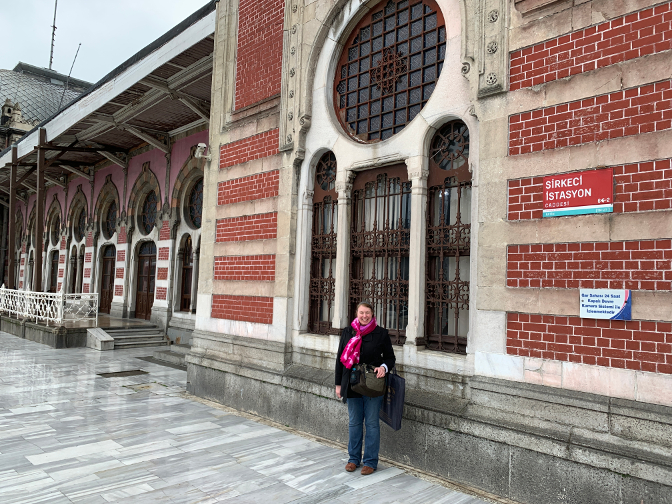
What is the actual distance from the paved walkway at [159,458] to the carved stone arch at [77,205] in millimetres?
13351

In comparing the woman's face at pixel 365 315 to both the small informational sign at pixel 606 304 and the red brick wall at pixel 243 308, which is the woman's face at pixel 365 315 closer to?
the small informational sign at pixel 606 304

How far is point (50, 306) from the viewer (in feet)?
47.3

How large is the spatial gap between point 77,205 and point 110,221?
9.85ft

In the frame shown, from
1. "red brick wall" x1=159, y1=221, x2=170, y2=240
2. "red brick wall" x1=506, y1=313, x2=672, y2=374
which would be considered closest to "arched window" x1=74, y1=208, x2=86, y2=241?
"red brick wall" x1=159, y1=221, x2=170, y2=240

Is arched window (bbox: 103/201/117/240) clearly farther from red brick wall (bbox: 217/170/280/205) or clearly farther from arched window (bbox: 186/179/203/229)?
red brick wall (bbox: 217/170/280/205)

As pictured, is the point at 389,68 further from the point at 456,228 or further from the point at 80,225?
the point at 80,225

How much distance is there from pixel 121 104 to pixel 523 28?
451 inches

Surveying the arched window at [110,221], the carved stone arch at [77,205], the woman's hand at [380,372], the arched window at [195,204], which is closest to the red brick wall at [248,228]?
the woman's hand at [380,372]

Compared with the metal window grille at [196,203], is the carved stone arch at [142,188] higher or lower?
higher

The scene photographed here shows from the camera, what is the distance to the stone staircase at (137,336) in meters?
13.4

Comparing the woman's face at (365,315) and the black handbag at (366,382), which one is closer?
the black handbag at (366,382)

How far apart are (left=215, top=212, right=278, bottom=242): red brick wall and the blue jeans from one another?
10.1 ft

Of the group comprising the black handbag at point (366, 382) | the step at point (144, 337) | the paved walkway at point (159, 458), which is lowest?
the paved walkway at point (159, 458)

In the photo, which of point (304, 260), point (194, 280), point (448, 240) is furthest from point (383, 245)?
point (194, 280)
